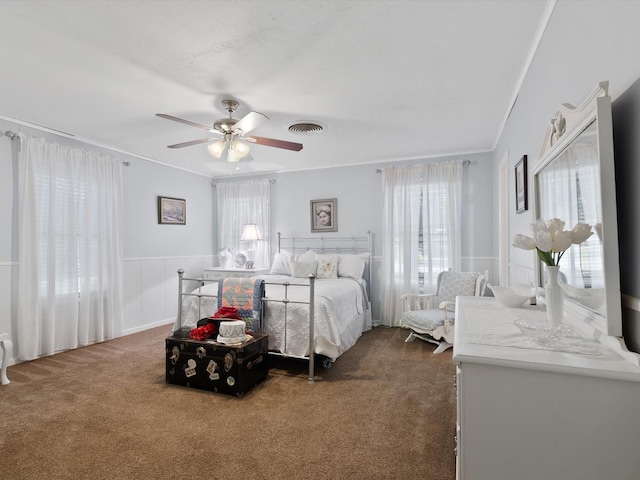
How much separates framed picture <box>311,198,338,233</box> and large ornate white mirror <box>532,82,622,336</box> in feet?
12.8

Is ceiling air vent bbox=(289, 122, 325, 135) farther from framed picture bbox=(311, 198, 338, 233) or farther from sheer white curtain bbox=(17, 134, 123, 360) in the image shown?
sheer white curtain bbox=(17, 134, 123, 360)

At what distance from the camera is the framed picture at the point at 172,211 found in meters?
5.22

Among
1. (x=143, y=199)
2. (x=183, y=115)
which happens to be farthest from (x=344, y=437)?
(x=143, y=199)

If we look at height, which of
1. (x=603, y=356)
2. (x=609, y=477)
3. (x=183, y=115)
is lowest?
(x=609, y=477)

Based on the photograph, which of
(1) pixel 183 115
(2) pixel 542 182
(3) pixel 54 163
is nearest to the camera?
(2) pixel 542 182

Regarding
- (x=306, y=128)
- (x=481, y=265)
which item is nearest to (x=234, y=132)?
(x=306, y=128)

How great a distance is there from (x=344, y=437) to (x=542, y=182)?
1.91 meters

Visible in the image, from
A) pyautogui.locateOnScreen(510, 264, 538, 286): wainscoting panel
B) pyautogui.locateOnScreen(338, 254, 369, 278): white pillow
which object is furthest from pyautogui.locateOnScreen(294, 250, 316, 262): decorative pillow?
pyautogui.locateOnScreen(510, 264, 538, 286): wainscoting panel

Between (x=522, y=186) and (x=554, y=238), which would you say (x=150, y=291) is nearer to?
(x=522, y=186)

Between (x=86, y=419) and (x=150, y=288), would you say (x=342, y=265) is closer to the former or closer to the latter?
(x=150, y=288)

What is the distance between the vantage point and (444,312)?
4016 millimetres

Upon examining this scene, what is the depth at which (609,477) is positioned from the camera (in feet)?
3.11

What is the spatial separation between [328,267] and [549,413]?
3851mm

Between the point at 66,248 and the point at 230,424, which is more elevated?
the point at 66,248
